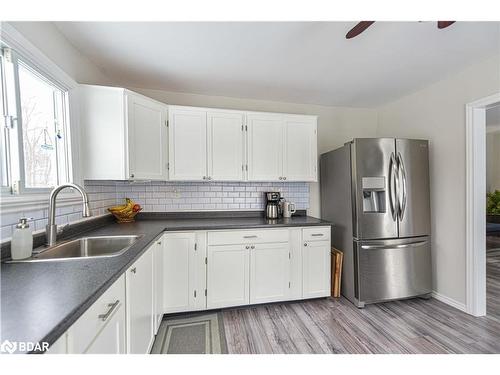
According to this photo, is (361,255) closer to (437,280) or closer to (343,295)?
(343,295)

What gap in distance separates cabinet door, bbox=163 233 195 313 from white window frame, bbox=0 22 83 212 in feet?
2.95

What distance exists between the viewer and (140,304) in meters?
1.39

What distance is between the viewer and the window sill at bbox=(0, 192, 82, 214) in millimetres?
1166

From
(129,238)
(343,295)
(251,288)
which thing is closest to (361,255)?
(343,295)

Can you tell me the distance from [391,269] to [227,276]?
1.75m

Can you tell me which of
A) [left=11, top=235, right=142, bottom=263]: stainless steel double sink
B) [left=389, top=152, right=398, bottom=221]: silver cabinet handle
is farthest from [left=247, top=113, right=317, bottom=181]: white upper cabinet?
[left=11, top=235, right=142, bottom=263]: stainless steel double sink

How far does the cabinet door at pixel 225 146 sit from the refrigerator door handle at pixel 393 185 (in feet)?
5.35

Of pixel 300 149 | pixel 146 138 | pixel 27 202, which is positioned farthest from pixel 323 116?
pixel 27 202

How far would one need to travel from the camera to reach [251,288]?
7.43 ft

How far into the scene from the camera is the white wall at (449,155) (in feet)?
7.06

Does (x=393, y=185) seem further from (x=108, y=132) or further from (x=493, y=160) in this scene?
(x=493, y=160)

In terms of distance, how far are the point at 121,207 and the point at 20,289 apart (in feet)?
5.04

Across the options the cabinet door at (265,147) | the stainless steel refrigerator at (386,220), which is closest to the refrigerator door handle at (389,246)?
the stainless steel refrigerator at (386,220)
